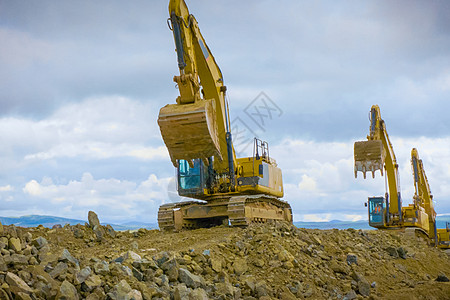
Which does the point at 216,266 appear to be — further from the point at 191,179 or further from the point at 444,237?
the point at 444,237

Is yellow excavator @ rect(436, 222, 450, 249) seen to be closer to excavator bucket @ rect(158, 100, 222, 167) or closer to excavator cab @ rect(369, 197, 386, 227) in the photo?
excavator cab @ rect(369, 197, 386, 227)

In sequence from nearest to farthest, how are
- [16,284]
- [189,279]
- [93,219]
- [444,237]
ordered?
[16,284] < [189,279] < [93,219] < [444,237]

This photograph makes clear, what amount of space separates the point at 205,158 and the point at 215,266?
2.23 m

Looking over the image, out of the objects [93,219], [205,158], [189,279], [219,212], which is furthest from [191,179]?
[189,279]

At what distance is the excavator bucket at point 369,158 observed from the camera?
17719 millimetres

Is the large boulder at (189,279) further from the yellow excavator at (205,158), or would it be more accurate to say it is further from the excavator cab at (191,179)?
the excavator cab at (191,179)

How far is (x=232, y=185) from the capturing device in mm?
13578

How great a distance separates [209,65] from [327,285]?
6136mm

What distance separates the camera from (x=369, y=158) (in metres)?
17.8

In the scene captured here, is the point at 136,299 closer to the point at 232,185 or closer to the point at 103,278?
the point at 103,278

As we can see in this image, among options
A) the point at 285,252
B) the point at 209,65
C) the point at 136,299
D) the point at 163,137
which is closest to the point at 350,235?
the point at 285,252

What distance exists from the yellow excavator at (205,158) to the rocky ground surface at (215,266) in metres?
1.17

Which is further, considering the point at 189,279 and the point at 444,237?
the point at 444,237

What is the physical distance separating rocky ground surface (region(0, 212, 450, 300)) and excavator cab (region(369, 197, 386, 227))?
412 centimetres
